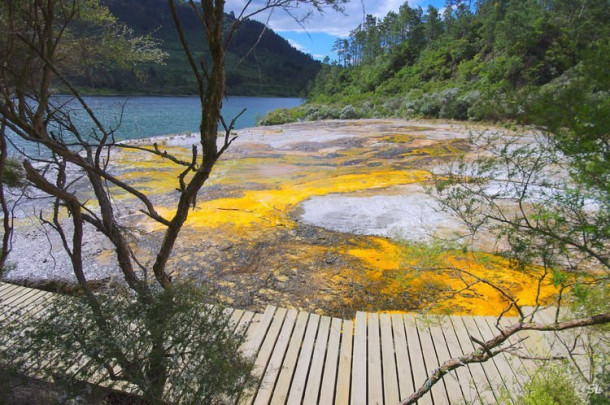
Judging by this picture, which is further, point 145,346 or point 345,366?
point 345,366

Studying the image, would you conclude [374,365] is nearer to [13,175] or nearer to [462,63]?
[13,175]

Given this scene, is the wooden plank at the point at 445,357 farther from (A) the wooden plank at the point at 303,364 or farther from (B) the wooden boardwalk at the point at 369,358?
Result: (A) the wooden plank at the point at 303,364

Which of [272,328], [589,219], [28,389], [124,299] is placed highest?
[589,219]

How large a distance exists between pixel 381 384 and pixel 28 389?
2266 millimetres

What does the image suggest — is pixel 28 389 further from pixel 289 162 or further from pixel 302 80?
pixel 302 80

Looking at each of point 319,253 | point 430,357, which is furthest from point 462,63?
point 430,357

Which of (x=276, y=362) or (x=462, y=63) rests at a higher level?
(x=462, y=63)

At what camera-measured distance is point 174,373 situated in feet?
6.04

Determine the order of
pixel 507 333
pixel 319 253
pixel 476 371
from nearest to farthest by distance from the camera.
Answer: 1. pixel 507 333
2. pixel 476 371
3. pixel 319 253

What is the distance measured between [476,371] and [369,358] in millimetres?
830

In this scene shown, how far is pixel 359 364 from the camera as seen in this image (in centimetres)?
A: 307

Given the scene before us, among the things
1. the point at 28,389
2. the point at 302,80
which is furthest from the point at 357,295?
the point at 302,80

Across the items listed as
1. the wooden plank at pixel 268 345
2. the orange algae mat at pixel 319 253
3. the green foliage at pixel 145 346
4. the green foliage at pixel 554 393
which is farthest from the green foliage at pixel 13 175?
the green foliage at pixel 554 393

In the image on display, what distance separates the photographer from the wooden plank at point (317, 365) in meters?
2.79
